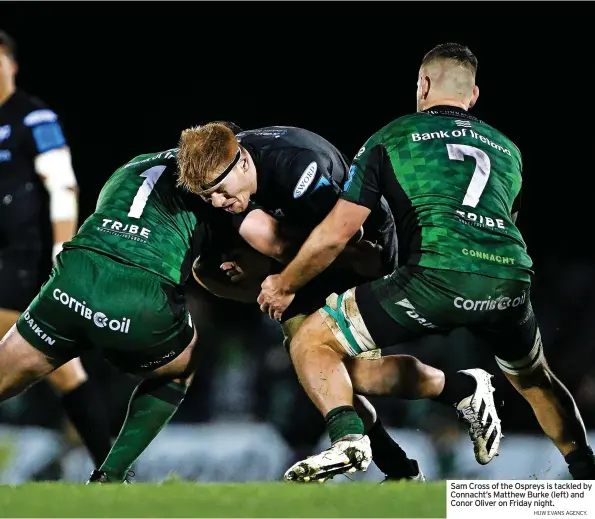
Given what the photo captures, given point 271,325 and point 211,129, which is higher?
point 211,129

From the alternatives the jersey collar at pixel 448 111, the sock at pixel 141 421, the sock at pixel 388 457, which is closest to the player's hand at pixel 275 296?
the sock at pixel 141 421

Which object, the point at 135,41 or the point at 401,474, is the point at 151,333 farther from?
the point at 135,41

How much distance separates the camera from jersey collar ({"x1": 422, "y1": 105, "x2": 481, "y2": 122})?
3811 millimetres

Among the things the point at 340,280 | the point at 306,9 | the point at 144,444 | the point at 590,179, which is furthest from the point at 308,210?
the point at 590,179

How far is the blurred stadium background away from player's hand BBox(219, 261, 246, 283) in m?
1.24

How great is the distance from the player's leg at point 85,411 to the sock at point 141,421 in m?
0.30

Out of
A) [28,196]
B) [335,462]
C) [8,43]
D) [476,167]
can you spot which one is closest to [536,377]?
[476,167]

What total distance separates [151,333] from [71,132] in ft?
6.22

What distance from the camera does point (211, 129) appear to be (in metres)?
3.80

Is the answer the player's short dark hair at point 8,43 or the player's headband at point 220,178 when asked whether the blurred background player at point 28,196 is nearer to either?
the player's short dark hair at point 8,43

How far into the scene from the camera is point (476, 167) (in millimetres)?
3654

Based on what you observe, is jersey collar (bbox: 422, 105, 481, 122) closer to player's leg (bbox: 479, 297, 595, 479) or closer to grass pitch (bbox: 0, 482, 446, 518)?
player's leg (bbox: 479, 297, 595, 479)

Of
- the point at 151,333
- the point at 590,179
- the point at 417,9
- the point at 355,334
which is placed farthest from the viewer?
the point at 590,179

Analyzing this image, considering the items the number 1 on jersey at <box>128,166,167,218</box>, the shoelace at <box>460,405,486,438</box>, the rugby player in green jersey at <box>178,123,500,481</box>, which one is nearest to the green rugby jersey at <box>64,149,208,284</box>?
the number 1 on jersey at <box>128,166,167,218</box>
